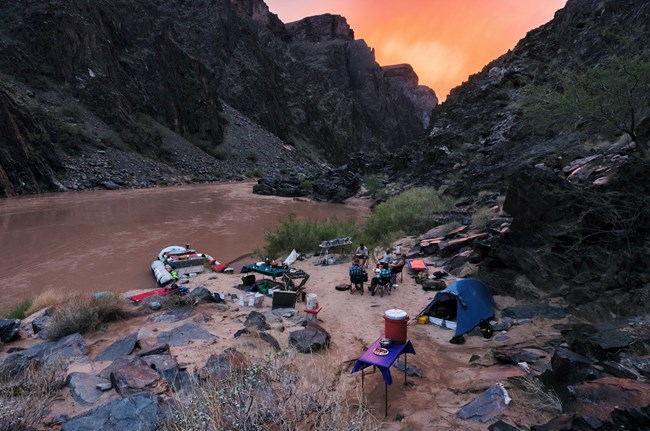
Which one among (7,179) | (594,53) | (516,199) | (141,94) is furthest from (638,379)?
(141,94)

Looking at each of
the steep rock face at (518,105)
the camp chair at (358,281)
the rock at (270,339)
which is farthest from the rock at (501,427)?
the steep rock face at (518,105)

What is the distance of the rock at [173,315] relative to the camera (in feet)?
26.9

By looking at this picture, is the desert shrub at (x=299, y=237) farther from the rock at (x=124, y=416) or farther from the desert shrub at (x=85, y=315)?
the rock at (x=124, y=416)

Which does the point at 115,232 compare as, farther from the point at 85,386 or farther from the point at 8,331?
the point at 85,386

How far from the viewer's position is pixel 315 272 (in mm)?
12758

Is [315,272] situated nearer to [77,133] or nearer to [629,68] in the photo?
[629,68]

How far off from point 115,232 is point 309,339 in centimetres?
1843

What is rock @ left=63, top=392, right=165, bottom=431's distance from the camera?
4.11m

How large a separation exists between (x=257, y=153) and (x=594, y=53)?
2212 inches

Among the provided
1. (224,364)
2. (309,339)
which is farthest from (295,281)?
(224,364)

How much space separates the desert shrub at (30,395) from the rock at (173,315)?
2438mm

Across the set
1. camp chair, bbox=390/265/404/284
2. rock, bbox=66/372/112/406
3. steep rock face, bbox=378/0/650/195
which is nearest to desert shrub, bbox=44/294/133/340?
rock, bbox=66/372/112/406

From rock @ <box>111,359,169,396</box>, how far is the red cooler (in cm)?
311

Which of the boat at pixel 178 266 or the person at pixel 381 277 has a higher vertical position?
the person at pixel 381 277
